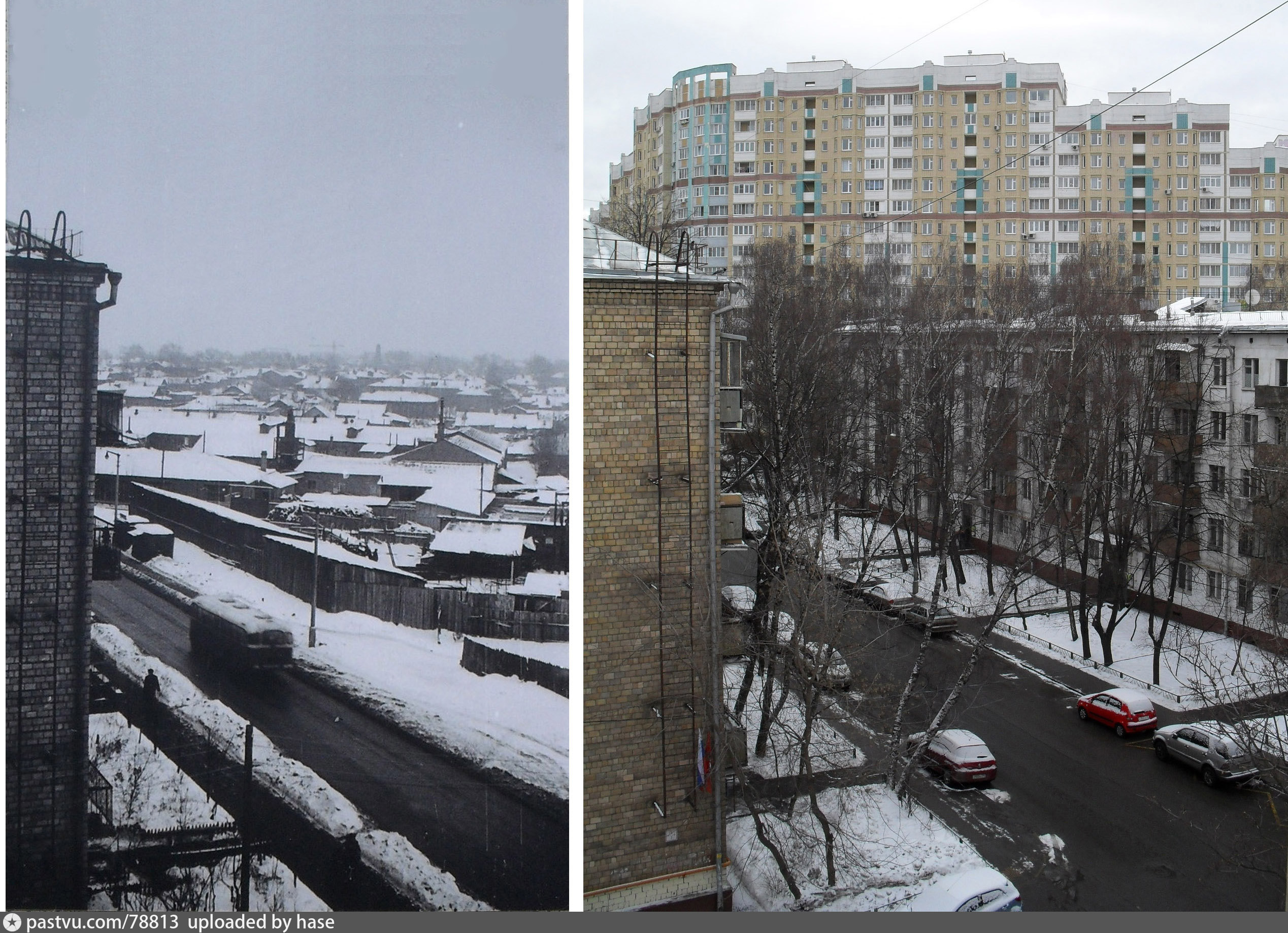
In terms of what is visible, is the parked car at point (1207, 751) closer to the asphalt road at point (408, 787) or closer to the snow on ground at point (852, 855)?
the snow on ground at point (852, 855)

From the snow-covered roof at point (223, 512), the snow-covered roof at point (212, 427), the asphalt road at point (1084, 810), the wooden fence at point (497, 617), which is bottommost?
the asphalt road at point (1084, 810)

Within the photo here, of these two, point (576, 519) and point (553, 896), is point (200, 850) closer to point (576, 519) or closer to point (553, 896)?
point (553, 896)

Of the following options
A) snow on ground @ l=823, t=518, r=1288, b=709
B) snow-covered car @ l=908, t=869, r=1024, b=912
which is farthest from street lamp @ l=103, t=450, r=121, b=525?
snow on ground @ l=823, t=518, r=1288, b=709

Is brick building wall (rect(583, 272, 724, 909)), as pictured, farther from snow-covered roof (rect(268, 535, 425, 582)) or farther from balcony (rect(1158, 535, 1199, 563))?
balcony (rect(1158, 535, 1199, 563))

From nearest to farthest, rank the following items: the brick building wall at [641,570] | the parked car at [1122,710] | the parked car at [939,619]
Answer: the brick building wall at [641,570] → the parked car at [1122,710] → the parked car at [939,619]

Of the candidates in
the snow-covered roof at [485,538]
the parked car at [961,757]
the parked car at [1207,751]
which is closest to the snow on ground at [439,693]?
the snow-covered roof at [485,538]
